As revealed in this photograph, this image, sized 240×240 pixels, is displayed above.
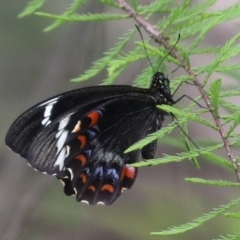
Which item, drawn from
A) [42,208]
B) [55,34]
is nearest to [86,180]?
[42,208]

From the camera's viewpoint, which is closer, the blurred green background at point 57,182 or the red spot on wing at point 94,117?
the red spot on wing at point 94,117

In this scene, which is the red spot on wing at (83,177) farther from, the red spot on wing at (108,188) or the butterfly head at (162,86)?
the butterfly head at (162,86)

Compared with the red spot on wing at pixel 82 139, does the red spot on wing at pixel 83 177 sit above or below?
below

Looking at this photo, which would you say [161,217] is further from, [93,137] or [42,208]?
[93,137]

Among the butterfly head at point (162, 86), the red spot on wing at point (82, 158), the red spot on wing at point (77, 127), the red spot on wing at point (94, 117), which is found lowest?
the red spot on wing at point (82, 158)

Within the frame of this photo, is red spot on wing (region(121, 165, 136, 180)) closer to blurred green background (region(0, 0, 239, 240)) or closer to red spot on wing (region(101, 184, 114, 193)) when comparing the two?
red spot on wing (region(101, 184, 114, 193))

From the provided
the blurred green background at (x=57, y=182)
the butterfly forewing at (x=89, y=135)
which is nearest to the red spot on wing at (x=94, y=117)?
the butterfly forewing at (x=89, y=135)

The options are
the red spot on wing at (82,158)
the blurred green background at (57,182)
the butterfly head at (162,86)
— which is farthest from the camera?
the blurred green background at (57,182)
